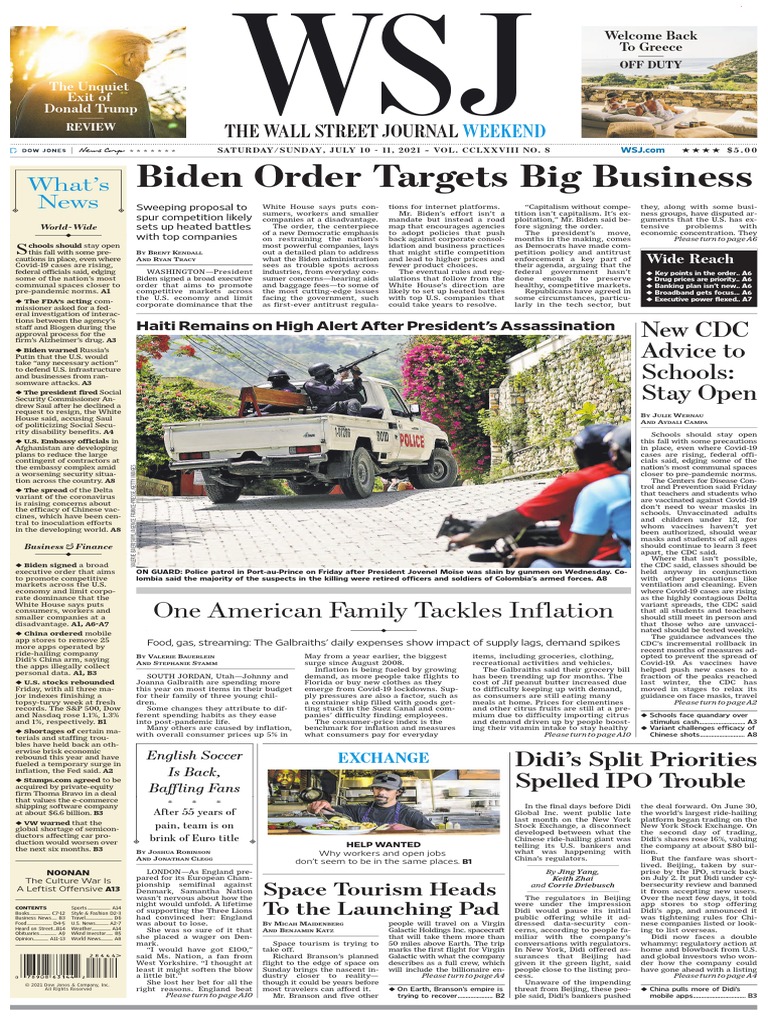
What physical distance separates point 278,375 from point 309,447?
57cm

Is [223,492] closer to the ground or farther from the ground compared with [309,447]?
closer to the ground

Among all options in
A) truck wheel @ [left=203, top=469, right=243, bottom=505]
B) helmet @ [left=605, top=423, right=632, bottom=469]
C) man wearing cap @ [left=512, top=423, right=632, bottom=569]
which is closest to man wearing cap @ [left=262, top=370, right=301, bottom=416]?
truck wheel @ [left=203, top=469, right=243, bottom=505]

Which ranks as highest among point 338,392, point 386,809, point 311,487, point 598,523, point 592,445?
point 338,392

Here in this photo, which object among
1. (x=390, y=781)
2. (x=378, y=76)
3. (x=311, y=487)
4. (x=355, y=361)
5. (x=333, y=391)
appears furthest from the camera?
(x=311, y=487)

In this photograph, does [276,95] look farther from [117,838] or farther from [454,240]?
[117,838]

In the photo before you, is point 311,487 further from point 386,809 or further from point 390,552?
Answer: point 386,809

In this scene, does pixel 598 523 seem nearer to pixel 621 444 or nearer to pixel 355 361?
pixel 621 444

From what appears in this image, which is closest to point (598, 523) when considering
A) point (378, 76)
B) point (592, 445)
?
point (592, 445)

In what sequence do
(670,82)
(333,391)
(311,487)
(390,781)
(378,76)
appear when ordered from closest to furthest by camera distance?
1. (390,781)
2. (378,76)
3. (670,82)
4. (333,391)
5. (311,487)

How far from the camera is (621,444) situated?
631 centimetres

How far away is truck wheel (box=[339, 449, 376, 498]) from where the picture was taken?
6934mm

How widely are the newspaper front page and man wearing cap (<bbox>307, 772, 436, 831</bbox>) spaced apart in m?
0.03

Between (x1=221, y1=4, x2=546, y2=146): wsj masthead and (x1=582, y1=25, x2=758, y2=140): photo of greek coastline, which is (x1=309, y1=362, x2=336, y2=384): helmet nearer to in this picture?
(x1=221, y1=4, x2=546, y2=146): wsj masthead

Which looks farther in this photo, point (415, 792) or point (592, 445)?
point (592, 445)
